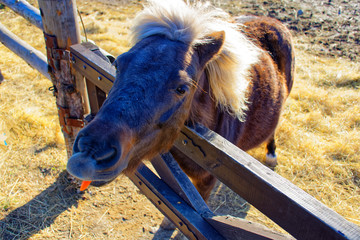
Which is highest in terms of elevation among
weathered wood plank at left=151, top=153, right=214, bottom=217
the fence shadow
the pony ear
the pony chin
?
the pony ear

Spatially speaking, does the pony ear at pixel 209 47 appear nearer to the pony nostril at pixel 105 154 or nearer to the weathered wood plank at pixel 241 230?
the pony nostril at pixel 105 154

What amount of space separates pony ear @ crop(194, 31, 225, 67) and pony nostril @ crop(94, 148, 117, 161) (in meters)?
0.96

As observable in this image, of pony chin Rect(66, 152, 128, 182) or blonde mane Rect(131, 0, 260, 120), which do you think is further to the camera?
blonde mane Rect(131, 0, 260, 120)

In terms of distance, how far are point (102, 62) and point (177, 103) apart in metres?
0.97

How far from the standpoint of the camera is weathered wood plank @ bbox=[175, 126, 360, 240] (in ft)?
3.20

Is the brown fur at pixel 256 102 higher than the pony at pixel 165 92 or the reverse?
the reverse

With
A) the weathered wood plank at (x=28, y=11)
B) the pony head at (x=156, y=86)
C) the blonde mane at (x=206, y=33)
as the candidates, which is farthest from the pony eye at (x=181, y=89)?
the weathered wood plank at (x=28, y=11)

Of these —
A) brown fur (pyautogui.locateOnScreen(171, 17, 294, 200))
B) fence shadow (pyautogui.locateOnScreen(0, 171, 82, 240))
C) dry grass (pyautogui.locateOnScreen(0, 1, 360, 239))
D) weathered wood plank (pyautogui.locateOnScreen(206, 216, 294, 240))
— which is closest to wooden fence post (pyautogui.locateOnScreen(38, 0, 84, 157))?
fence shadow (pyautogui.locateOnScreen(0, 171, 82, 240))

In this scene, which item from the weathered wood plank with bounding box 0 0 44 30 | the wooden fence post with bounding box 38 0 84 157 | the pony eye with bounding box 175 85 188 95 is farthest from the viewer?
the weathered wood plank with bounding box 0 0 44 30

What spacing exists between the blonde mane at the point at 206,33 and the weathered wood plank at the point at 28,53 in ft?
5.50

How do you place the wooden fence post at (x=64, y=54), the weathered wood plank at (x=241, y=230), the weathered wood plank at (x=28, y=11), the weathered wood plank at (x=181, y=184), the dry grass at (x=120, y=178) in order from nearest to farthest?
1. the weathered wood plank at (x=241, y=230)
2. the weathered wood plank at (x=181, y=184)
3. the wooden fence post at (x=64, y=54)
4. the dry grass at (x=120, y=178)
5. the weathered wood plank at (x=28, y=11)

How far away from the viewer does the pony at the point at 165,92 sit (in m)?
1.20

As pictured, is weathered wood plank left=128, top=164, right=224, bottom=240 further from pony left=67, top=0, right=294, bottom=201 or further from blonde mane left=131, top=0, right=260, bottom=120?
blonde mane left=131, top=0, right=260, bottom=120

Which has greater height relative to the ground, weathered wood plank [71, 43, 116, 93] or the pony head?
the pony head
